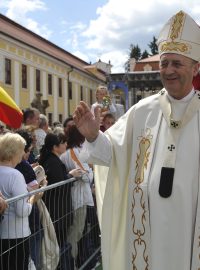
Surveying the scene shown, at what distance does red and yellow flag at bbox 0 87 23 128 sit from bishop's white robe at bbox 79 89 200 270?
160 cm

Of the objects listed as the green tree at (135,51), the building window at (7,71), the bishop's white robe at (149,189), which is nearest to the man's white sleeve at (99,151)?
the bishop's white robe at (149,189)

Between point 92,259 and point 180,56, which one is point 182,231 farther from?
point 92,259

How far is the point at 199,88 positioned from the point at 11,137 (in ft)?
5.26

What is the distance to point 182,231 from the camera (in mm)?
2670

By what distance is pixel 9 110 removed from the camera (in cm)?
450

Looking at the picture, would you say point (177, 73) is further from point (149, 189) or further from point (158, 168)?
point (149, 189)

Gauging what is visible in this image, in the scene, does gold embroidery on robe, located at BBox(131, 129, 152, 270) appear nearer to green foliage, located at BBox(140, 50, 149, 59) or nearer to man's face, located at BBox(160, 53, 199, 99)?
man's face, located at BBox(160, 53, 199, 99)

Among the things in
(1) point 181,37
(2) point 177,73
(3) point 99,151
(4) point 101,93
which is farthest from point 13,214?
(4) point 101,93

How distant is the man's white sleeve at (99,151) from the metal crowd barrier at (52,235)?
2.53 feet

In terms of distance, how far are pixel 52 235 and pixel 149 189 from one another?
161 cm

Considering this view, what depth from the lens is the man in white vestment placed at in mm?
2688

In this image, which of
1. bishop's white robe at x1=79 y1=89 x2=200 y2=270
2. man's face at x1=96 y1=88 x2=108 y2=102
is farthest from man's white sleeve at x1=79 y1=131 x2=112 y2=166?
man's face at x1=96 y1=88 x2=108 y2=102

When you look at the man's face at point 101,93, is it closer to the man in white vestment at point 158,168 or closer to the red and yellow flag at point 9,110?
the red and yellow flag at point 9,110

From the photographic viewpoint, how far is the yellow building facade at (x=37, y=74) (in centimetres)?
2791
